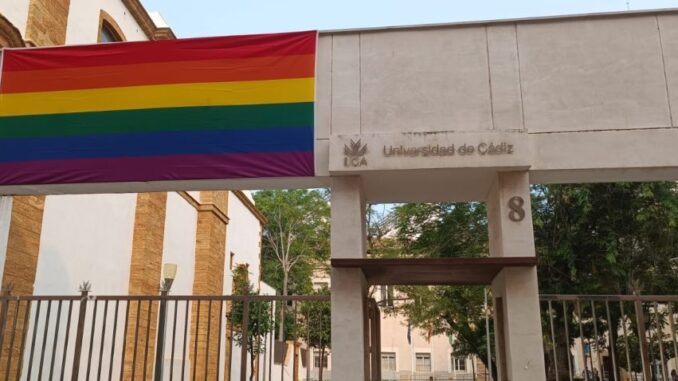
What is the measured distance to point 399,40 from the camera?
8156 millimetres

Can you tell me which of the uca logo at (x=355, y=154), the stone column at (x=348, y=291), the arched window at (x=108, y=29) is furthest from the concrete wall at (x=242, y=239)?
the uca logo at (x=355, y=154)

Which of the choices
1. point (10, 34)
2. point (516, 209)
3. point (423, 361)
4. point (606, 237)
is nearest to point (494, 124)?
point (516, 209)

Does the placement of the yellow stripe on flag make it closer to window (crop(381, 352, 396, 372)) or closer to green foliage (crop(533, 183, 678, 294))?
green foliage (crop(533, 183, 678, 294))

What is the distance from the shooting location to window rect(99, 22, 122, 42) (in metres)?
15.6

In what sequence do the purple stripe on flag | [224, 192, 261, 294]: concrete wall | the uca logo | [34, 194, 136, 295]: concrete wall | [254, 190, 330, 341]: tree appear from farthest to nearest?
1. [254, 190, 330, 341]: tree
2. [224, 192, 261, 294]: concrete wall
3. [34, 194, 136, 295]: concrete wall
4. the purple stripe on flag
5. the uca logo

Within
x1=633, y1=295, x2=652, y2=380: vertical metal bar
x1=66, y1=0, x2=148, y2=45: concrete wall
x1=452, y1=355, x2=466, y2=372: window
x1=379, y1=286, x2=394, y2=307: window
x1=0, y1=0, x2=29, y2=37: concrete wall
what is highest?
x1=66, y1=0, x2=148, y2=45: concrete wall

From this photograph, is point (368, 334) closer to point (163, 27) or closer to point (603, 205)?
point (603, 205)

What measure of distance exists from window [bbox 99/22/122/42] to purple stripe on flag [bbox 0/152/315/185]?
8.32m

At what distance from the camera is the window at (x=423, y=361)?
52.3 metres

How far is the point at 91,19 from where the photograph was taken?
14.7m

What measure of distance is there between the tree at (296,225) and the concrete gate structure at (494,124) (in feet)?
122

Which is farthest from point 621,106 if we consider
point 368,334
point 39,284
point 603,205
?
point 39,284

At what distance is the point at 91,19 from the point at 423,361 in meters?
44.5

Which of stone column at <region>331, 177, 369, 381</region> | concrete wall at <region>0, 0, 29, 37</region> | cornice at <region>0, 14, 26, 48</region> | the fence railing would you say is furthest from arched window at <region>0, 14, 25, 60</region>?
stone column at <region>331, 177, 369, 381</region>
